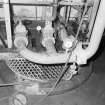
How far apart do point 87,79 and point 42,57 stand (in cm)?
45

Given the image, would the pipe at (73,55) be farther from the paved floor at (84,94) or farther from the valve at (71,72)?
the paved floor at (84,94)

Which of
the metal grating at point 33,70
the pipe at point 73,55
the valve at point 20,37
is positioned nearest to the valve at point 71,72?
the metal grating at point 33,70

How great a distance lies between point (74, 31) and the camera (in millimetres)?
1170

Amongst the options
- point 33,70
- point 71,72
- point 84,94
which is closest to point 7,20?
point 33,70

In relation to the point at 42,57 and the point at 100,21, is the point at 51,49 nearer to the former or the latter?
the point at 42,57

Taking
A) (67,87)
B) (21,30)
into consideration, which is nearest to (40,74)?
(67,87)

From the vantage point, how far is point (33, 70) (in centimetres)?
106

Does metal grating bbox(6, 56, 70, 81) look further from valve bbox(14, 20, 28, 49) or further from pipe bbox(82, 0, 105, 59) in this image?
pipe bbox(82, 0, 105, 59)

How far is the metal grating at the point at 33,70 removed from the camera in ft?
3.34

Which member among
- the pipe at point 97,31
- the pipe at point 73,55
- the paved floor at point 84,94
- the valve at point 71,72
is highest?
the pipe at point 97,31

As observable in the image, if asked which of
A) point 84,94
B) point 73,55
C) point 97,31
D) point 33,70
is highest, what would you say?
point 97,31

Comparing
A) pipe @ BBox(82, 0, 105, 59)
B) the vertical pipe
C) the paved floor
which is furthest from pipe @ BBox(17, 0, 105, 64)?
the paved floor

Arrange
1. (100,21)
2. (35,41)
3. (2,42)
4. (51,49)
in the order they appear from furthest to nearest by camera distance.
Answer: (35,41) → (2,42) → (51,49) → (100,21)

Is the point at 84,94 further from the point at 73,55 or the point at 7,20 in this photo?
the point at 7,20
